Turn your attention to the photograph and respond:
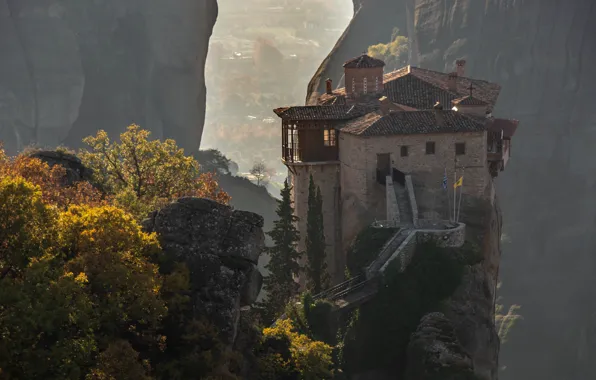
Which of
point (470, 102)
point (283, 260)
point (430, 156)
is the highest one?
point (470, 102)

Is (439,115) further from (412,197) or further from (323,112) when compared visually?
(323,112)

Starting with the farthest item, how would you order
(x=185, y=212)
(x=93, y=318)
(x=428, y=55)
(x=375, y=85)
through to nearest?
1. (x=428, y=55)
2. (x=375, y=85)
3. (x=185, y=212)
4. (x=93, y=318)

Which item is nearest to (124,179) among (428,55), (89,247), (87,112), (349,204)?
(349,204)

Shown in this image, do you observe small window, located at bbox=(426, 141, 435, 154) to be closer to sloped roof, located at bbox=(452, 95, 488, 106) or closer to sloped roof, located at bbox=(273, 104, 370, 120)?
sloped roof, located at bbox=(452, 95, 488, 106)

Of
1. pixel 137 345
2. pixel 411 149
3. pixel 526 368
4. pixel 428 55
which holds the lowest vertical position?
pixel 526 368

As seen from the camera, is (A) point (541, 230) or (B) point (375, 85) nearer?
(B) point (375, 85)

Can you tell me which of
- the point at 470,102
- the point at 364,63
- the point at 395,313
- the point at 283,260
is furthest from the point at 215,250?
the point at 364,63

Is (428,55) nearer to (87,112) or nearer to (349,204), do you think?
(87,112)
